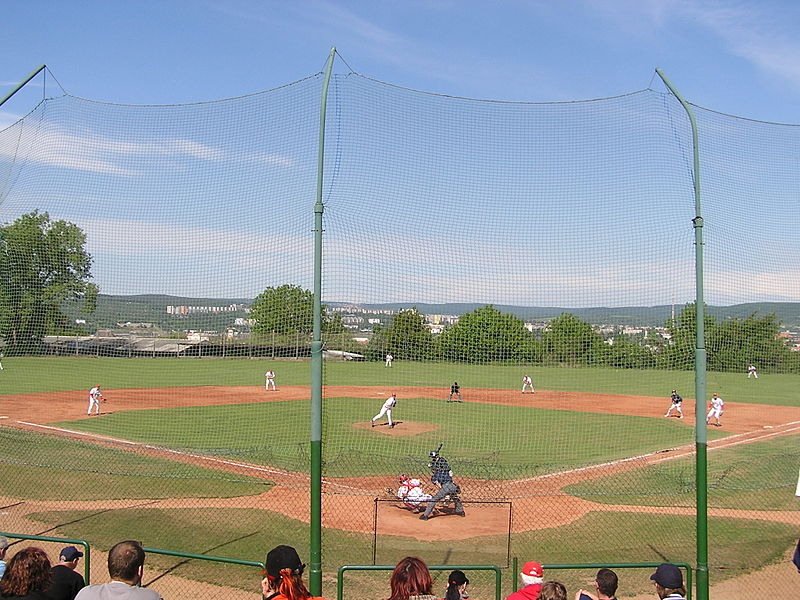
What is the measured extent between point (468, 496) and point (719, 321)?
7.29 m

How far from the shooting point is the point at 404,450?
20.4 meters

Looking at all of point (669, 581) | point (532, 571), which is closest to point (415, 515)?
point (532, 571)

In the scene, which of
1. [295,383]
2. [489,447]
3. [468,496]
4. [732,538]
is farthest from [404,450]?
[295,383]

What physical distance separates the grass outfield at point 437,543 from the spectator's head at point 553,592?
5462 mm

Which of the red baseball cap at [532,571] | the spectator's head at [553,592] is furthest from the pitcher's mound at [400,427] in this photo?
the spectator's head at [553,592]

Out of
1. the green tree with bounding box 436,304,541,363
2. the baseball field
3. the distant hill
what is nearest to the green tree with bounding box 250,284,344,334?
the distant hill

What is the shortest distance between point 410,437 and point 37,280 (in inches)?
528

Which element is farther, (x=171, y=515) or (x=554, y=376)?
(x=171, y=515)

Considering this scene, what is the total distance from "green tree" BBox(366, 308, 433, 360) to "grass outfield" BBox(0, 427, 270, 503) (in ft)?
17.5

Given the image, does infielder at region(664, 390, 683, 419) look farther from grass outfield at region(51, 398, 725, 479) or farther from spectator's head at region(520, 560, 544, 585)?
spectator's head at region(520, 560, 544, 585)

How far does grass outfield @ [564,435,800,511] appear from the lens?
14.4m

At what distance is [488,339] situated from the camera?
9.02 meters

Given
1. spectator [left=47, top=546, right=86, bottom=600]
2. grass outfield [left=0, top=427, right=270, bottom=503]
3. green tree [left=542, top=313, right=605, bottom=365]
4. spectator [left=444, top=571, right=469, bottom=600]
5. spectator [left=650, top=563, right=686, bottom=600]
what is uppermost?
green tree [left=542, top=313, right=605, bottom=365]

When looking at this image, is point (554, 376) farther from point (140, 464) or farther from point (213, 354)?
point (140, 464)
